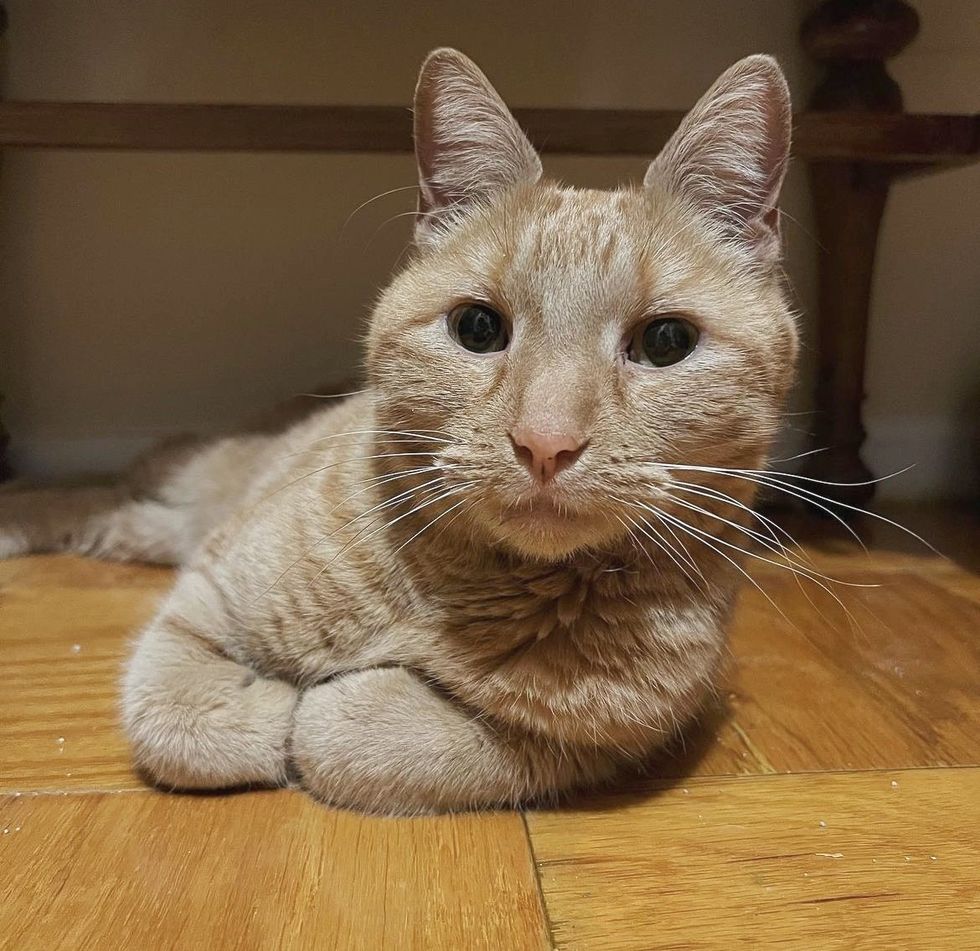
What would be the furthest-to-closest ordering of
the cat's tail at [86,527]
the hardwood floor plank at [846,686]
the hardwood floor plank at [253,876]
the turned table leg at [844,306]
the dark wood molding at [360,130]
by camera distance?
1. the turned table leg at [844,306]
2. the cat's tail at [86,527]
3. the dark wood molding at [360,130]
4. the hardwood floor plank at [846,686]
5. the hardwood floor plank at [253,876]

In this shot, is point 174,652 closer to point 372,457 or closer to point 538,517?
point 372,457

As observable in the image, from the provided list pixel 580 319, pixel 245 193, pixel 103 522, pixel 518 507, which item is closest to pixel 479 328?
pixel 580 319

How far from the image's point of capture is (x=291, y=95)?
1.99 meters

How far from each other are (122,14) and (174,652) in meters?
1.60

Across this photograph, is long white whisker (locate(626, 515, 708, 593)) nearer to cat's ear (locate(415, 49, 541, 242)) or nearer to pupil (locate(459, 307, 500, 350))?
pupil (locate(459, 307, 500, 350))

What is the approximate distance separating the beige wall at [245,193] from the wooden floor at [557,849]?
106cm

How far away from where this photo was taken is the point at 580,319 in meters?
0.85

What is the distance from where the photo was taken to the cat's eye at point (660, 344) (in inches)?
34.7

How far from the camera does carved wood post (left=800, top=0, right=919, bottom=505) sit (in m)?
1.83

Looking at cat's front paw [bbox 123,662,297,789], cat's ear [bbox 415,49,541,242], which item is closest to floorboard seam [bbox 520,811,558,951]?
cat's front paw [bbox 123,662,297,789]

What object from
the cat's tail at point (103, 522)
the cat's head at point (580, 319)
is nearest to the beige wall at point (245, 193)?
the cat's tail at point (103, 522)

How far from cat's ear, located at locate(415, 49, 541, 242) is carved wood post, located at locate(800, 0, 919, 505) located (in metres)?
1.17

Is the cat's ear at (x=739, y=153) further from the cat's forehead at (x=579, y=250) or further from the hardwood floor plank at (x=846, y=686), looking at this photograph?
the hardwood floor plank at (x=846, y=686)

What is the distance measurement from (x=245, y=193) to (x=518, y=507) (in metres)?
1.56
